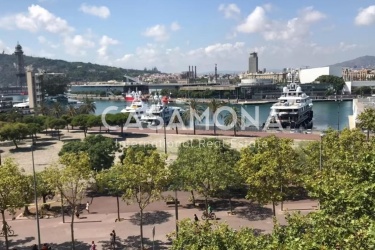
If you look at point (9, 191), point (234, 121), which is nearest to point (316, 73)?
point (234, 121)

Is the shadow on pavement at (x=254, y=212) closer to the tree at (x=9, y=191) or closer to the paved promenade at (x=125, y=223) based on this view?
the paved promenade at (x=125, y=223)

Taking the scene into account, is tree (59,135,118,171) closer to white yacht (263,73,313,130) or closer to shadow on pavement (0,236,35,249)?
shadow on pavement (0,236,35,249)

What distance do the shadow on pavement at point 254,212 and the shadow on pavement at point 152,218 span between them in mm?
5057

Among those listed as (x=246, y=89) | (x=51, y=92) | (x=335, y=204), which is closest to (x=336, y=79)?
(x=246, y=89)

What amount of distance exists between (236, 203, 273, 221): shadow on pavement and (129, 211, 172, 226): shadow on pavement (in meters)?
5.06

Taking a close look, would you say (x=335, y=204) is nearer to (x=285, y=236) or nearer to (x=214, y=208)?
(x=285, y=236)

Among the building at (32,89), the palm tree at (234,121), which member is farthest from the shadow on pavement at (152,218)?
the building at (32,89)

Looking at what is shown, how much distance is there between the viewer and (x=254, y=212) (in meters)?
26.2

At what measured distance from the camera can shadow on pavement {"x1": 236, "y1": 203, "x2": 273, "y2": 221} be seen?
25.2 m

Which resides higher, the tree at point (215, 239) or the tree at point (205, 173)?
the tree at point (215, 239)

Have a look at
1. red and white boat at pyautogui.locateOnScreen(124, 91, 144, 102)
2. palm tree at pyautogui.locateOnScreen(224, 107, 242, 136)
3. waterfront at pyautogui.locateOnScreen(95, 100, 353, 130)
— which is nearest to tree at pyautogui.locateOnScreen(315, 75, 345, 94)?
waterfront at pyautogui.locateOnScreen(95, 100, 353, 130)

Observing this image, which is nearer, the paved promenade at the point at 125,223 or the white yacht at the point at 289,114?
the paved promenade at the point at 125,223

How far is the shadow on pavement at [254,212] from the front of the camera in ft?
82.6

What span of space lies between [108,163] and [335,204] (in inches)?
955
